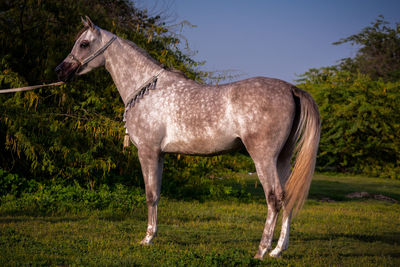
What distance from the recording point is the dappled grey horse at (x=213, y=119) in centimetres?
464

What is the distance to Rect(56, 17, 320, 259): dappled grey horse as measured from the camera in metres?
4.64

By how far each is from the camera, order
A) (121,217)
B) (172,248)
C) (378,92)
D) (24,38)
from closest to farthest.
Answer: (172,248) → (121,217) → (24,38) → (378,92)

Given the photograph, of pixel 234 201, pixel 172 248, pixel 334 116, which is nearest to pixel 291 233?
pixel 172 248

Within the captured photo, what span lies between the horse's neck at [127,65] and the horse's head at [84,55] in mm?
155

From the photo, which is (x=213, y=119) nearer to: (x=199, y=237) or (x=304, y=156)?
(x=304, y=156)

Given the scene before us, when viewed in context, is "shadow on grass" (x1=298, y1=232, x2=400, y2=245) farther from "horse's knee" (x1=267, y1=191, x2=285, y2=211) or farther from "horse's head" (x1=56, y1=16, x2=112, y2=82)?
"horse's head" (x1=56, y1=16, x2=112, y2=82)

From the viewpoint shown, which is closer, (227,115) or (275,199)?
(275,199)

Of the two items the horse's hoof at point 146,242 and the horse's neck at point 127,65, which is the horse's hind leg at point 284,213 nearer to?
the horse's hoof at point 146,242

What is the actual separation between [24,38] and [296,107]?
6910mm

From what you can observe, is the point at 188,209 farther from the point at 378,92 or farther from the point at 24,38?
the point at 378,92

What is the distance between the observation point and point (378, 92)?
19125mm

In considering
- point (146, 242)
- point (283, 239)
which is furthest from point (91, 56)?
point (283, 239)

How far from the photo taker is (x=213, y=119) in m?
4.87

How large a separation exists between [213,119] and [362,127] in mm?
15348
